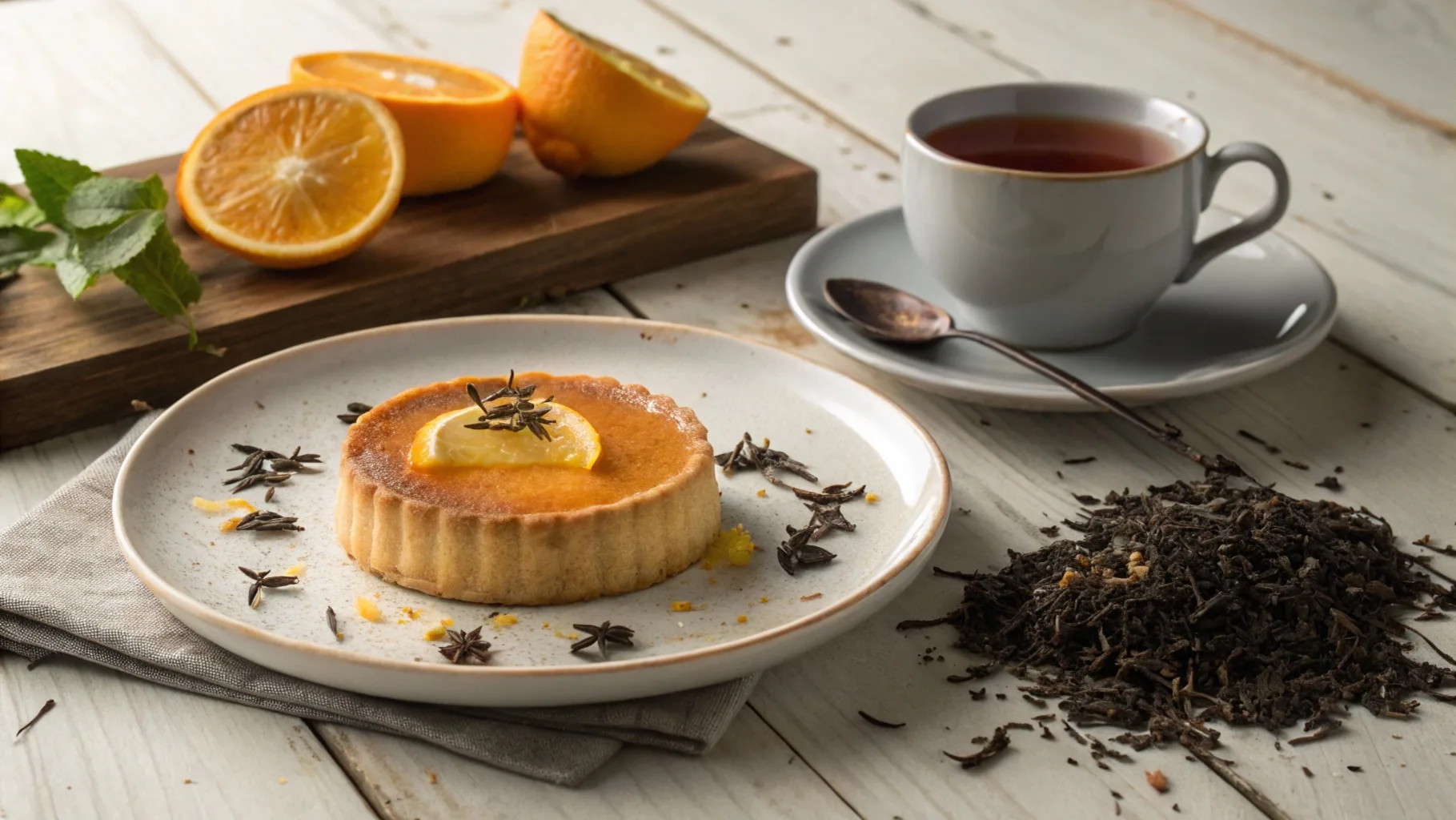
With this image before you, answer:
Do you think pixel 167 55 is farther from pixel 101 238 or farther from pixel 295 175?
pixel 101 238

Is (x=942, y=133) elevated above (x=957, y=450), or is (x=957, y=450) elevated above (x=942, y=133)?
(x=942, y=133)

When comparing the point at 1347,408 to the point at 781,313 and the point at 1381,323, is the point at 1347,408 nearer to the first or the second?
the point at 1381,323

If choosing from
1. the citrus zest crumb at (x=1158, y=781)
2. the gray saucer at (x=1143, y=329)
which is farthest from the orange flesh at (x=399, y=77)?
the citrus zest crumb at (x=1158, y=781)

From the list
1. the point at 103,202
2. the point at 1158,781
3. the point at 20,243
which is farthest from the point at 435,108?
the point at 1158,781

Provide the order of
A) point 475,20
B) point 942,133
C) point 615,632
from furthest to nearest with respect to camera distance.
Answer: point 475,20
point 942,133
point 615,632

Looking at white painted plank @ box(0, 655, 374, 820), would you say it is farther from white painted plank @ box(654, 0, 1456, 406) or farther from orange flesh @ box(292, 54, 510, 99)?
white painted plank @ box(654, 0, 1456, 406)

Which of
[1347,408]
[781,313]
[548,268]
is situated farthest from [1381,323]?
[548,268]
